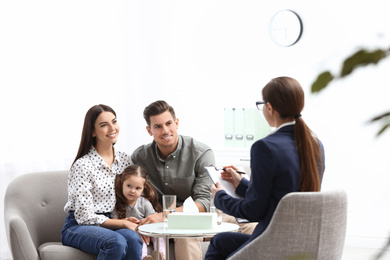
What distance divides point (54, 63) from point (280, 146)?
297 centimetres

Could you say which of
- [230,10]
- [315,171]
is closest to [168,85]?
[230,10]

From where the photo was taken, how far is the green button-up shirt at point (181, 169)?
10.2ft

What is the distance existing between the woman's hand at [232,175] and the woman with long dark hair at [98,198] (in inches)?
26.9

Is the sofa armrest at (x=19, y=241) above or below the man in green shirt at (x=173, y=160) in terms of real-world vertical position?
below

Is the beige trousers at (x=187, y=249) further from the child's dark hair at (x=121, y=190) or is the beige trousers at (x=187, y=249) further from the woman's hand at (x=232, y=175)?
the woman's hand at (x=232, y=175)

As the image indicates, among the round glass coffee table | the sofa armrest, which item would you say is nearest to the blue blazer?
the round glass coffee table

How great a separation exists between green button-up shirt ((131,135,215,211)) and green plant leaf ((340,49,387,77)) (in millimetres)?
2827

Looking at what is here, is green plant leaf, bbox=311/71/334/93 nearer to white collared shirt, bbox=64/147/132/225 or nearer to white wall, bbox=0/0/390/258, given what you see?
white collared shirt, bbox=64/147/132/225

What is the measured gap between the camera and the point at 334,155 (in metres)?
4.75

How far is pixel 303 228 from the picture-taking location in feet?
6.51

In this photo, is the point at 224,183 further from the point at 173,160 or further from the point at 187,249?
the point at 173,160

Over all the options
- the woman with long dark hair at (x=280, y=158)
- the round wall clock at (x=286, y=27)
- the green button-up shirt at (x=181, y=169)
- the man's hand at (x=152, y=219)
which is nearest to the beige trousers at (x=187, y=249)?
the man's hand at (x=152, y=219)

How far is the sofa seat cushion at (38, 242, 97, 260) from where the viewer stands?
9.13 ft

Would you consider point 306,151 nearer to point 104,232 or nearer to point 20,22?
point 104,232
